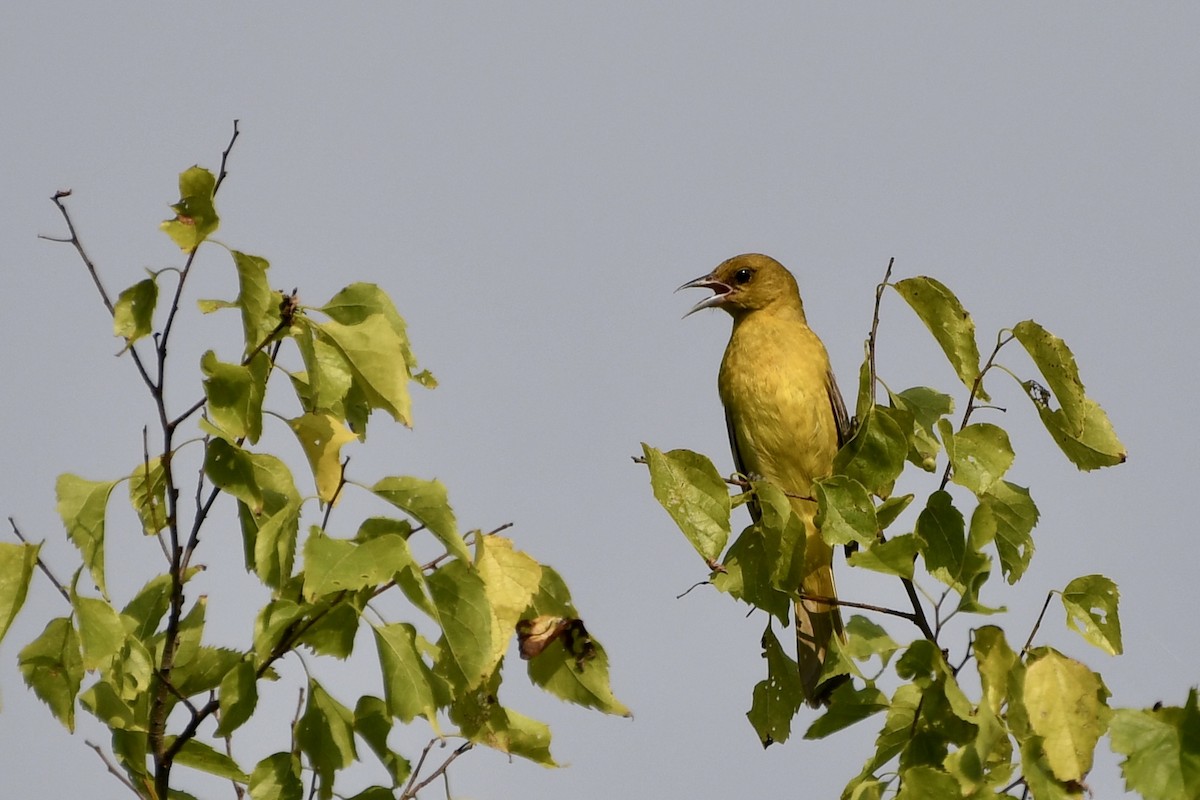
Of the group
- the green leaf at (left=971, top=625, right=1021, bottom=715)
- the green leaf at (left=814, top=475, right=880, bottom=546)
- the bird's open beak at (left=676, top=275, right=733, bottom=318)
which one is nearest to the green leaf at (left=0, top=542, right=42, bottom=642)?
the green leaf at (left=814, top=475, right=880, bottom=546)

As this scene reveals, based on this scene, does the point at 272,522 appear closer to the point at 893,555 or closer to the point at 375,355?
the point at 375,355

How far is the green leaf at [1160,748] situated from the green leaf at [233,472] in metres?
1.72

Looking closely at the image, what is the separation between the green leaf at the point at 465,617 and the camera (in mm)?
2604

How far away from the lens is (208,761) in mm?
3082

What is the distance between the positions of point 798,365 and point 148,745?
362cm

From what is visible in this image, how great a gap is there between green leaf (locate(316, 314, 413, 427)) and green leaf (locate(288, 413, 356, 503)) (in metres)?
0.13

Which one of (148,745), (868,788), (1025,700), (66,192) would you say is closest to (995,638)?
(1025,700)

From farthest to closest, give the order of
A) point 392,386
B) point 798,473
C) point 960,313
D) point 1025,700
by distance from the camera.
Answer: point 798,473, point 960,313, point 392,386, point 1025,700

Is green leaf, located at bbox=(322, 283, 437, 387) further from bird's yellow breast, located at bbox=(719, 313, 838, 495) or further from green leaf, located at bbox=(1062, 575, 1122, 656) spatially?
bird's yellow breast, located at bbox=(719, 313, 838, 495)

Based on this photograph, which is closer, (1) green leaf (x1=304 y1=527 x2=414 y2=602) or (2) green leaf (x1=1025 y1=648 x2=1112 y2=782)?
(1) green leaf (x1=304 y1=527 x2=414 y2=602)

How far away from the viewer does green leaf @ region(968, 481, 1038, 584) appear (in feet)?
9.97

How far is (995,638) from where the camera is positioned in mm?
2809

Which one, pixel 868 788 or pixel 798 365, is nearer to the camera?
pixel 868 788

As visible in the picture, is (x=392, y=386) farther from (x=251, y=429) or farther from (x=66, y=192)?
(x=66, y=192)
